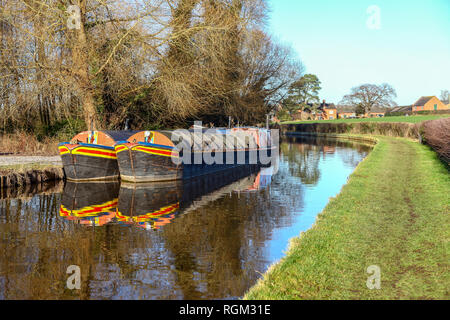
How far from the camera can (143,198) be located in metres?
14.0

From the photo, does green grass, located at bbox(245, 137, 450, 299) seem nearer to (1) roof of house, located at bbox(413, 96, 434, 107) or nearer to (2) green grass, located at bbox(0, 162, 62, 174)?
(2) green grass, located at bbox(0, 162, 62, 174)

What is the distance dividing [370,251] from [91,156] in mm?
12285

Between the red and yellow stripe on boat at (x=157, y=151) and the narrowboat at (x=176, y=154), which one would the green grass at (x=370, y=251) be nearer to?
the red and yellow stripe on boat at (x=157, y=151)

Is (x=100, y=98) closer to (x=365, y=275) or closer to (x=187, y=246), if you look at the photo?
(x=187, y=246)

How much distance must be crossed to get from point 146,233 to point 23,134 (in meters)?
15.6

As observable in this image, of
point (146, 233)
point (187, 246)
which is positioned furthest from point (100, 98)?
point (187, 246)

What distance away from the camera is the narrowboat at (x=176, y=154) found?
16.3 metres

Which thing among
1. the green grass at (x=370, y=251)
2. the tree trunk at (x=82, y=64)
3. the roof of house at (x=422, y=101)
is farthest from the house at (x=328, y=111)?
the green grass at (x=370, y=251)

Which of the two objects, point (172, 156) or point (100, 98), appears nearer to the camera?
point (172, 156)

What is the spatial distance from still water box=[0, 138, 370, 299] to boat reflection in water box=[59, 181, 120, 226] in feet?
0.09

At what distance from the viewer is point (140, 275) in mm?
6797

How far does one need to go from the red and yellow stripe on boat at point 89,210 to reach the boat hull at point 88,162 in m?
3.82

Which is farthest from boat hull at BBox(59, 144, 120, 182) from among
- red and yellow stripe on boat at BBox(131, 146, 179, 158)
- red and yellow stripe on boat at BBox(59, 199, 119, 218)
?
red and yellow stripe on boat at BBox(59, 199, 119, 218)

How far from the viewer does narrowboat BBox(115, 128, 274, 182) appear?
641 inches
